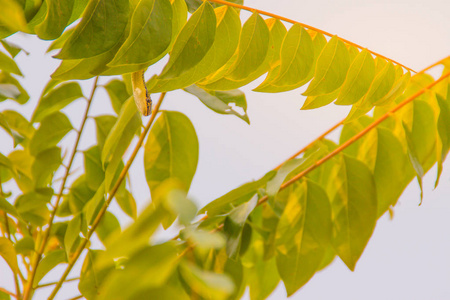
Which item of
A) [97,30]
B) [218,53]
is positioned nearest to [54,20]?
[97,30]

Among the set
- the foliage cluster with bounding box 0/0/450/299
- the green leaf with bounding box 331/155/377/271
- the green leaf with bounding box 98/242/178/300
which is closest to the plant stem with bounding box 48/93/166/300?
the foliage cluster with bounding box 0/0/450/299

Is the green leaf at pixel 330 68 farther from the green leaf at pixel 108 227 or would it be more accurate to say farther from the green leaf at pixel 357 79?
the green leaf at pixel 108 227

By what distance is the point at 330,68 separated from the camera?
456mm

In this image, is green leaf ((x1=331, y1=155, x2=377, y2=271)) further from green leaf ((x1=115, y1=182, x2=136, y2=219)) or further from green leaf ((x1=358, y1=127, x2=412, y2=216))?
green leaf ((x1=115, y1=182, x2=136, y2=219))

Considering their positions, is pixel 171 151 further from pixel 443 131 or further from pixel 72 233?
pixel 443 131

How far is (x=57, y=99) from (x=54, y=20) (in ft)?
1.20

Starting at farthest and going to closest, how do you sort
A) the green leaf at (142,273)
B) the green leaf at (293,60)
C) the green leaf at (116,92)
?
the green leaf at (116,92), the green leaf at (293,60), the green leaf at (142,273)

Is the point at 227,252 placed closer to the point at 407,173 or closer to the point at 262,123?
the point at 407,173

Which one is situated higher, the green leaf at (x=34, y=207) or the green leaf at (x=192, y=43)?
the green leaf at (x=192, y=43)

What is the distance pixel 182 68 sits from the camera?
36cm

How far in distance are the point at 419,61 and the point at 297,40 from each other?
1016mm

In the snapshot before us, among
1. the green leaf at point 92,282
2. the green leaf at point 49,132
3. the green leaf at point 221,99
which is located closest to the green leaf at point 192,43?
the green leaf at point 221,99

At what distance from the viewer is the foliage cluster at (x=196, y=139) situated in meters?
0.36

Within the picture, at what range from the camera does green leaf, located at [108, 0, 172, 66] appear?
1.09 feet
